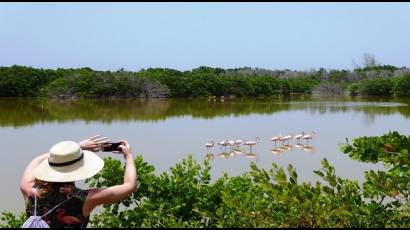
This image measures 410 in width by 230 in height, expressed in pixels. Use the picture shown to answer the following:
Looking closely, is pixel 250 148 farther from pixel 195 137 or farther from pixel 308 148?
pixel 195 137

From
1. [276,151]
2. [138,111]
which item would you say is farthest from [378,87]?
[276,151]

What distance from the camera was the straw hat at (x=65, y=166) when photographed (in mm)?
2045

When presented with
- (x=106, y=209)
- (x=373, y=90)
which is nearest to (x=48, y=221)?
(x=106, y=209)

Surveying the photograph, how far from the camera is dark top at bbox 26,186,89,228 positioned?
80.1 inches

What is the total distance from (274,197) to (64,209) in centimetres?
88

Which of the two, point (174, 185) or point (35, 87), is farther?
point (35, 87)

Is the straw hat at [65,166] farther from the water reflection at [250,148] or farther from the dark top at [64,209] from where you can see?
the water reflection at [250,148]

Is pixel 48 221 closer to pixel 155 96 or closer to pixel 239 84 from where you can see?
pixel 155 96

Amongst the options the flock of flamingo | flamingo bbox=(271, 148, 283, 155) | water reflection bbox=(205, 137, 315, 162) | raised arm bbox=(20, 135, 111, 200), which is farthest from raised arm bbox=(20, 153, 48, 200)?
flamingo bbox=(271, 148, 283, 155)

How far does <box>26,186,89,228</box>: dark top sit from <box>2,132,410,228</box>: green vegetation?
1.55 feet

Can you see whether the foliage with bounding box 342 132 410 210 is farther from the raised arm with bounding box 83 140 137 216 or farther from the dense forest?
the dense forest

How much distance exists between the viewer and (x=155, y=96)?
4888 cm

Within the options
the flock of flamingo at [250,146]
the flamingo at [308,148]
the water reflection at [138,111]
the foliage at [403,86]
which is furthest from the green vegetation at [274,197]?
the foliage at [403,86]

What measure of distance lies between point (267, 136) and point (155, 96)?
32082 millimetres
